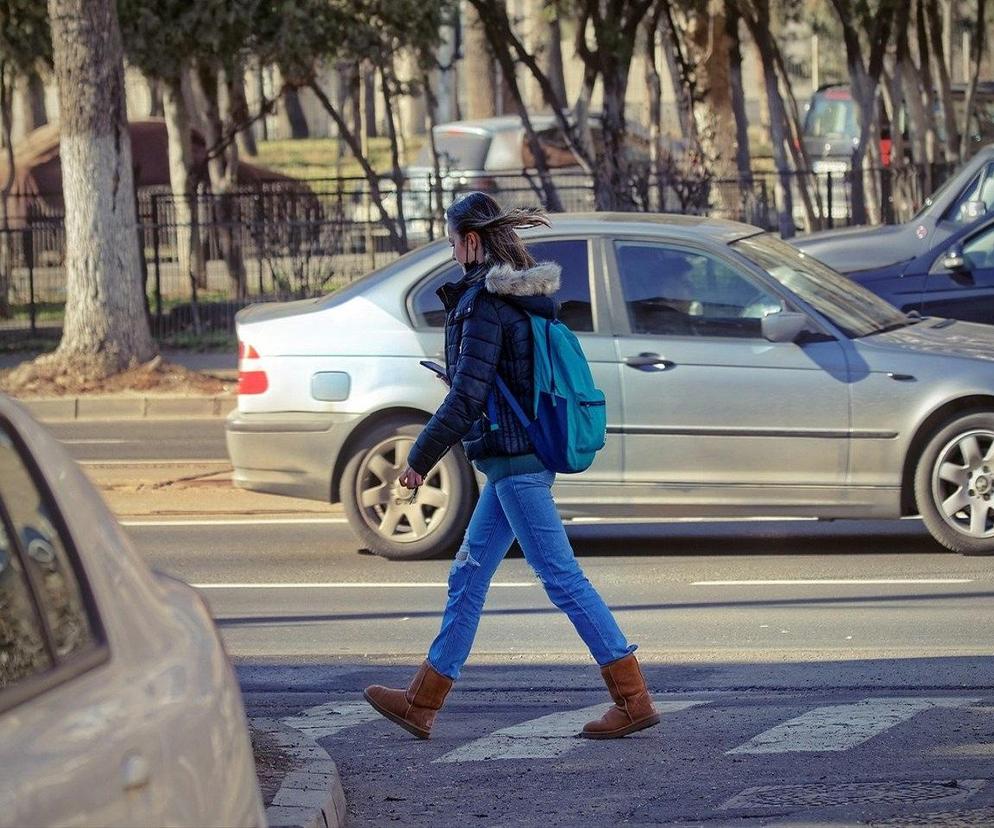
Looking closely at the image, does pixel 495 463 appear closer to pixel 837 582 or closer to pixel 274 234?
pixel 837 582

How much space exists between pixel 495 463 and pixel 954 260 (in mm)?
7523

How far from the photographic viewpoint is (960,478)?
28.7 ft

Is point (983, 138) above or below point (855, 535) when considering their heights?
above

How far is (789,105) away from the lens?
82.1 ft

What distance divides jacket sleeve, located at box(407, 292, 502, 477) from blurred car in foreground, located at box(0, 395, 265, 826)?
267cm

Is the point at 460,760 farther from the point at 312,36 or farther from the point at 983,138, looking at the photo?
the point at 983,138

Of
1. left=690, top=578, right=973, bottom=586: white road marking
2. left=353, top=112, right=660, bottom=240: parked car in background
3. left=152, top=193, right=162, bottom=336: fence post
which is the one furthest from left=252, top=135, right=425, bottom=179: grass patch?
left=690, top=578, right=973, bottom=586: white road marking

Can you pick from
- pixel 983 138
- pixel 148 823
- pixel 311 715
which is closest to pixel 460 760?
pixel 311 715

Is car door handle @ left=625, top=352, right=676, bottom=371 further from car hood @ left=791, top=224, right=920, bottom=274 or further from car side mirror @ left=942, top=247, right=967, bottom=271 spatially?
car side mirror @ left=942, top=247, right=967, bottom=271

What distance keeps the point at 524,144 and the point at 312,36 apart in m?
7.94

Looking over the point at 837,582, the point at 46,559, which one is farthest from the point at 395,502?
the point at 46,559

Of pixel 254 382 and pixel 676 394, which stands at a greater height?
pixel 254 382

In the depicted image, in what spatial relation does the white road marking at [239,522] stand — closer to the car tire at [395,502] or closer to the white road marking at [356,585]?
the car tire at [395,502]

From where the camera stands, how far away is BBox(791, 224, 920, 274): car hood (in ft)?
42.2
